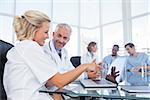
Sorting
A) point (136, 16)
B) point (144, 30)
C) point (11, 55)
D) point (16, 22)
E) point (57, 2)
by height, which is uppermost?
point (57, 2)

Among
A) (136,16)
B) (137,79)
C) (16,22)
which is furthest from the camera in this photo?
(136,16)

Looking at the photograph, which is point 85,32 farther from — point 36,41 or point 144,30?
point 36,41

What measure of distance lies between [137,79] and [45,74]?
0.76 m

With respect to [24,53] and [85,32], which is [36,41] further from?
[85,32]

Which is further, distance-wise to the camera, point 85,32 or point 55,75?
point 85,32

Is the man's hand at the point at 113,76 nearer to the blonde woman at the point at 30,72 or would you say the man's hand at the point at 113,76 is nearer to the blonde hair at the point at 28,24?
the blonde woman at the point at 30,72

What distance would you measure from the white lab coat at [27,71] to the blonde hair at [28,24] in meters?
0.08

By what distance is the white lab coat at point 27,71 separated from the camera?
112 centimetres

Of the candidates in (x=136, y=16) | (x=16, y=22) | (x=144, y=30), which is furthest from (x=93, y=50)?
(x=16, y=22)

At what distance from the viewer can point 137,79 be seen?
5.25 ft

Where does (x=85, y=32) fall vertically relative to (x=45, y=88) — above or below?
above

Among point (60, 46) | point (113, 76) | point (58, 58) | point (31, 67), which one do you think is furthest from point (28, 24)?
point (60, 46)

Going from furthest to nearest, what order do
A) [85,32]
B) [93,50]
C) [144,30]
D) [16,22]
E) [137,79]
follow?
[85,32] < [144,30] < [93,50] < [137,79] < [16,22]

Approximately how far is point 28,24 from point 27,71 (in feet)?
0.84
